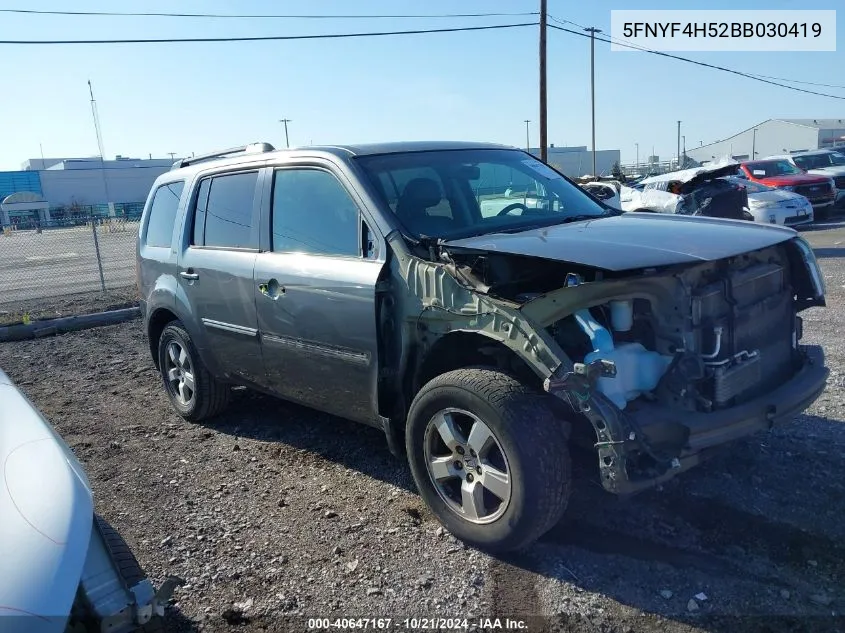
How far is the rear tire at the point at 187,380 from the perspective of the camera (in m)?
5.46

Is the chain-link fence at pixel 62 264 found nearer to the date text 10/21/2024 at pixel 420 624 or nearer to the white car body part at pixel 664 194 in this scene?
the white car body part at pixel 664 194

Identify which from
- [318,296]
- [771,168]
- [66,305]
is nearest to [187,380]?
[318,296]

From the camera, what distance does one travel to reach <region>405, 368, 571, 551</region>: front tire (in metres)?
3.09

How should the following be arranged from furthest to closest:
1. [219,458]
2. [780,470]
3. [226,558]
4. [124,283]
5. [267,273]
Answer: [124,283] < [219,458] < [267,273] < [780,470] < [226,558]

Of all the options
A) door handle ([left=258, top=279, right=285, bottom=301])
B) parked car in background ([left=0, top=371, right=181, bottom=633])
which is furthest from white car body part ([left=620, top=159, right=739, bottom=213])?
parked car in background ([left=0, top=371, right=181, bottom=633])

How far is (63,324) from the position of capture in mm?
9898

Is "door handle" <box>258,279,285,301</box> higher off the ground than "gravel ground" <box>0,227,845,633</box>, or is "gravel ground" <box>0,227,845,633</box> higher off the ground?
"door handle" <box>258,279,285,301</box>

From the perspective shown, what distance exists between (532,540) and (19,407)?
2.14m

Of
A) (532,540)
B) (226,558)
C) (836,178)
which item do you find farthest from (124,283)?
(836,178)

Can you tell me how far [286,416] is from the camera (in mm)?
5691

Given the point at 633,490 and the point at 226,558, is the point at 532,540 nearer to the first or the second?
the point at 633,490

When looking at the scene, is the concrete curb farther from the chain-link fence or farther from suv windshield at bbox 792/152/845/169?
suv windshield at bbox 792/152/845/169

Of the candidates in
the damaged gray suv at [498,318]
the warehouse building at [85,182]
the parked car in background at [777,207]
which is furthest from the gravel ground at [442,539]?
the warehouse building at [85,182]

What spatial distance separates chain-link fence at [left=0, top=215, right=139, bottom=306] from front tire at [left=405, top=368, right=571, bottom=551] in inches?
395
